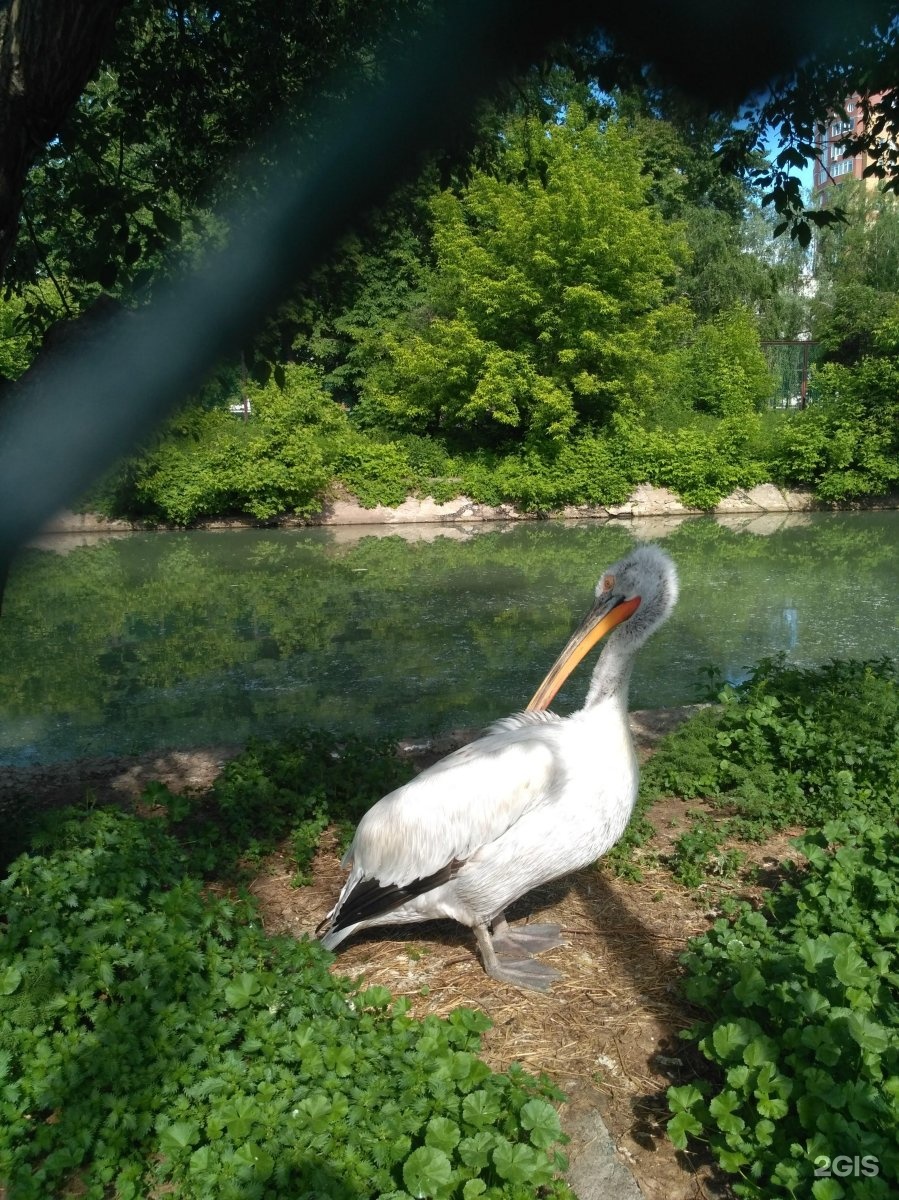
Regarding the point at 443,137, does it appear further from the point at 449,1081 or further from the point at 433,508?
the point at 433,508

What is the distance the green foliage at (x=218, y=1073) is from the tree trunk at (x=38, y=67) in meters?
2.00

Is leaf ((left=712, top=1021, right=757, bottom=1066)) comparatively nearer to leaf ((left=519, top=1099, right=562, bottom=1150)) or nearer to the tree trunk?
leaf ((left=519, top=1099, right=562, bottom=1150))

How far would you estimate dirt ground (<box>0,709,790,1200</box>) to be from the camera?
236cm

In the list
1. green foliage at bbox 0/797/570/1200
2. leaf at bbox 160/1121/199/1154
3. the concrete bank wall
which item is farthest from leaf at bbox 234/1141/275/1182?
the concrete bank wall

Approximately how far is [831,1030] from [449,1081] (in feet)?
2.86

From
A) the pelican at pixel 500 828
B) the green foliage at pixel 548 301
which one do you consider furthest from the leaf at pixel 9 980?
the green foliage at pixel 548 301

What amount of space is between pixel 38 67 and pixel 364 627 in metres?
7.99

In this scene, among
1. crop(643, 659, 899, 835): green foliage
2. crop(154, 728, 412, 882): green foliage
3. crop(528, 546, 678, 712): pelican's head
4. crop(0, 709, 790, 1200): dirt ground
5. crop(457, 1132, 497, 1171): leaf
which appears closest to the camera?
crop(457, 1132, 497, 1171): leaf

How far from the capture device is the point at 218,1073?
7.38 ft

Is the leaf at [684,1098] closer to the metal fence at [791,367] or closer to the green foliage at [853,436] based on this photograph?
the green foliage at [853,436]

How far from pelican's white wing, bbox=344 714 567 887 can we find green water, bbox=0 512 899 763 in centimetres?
208

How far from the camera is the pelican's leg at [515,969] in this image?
2945mm

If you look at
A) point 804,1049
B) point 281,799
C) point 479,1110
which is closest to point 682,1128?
point 804,1049

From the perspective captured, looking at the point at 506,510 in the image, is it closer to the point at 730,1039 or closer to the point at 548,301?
the point at 548,301
